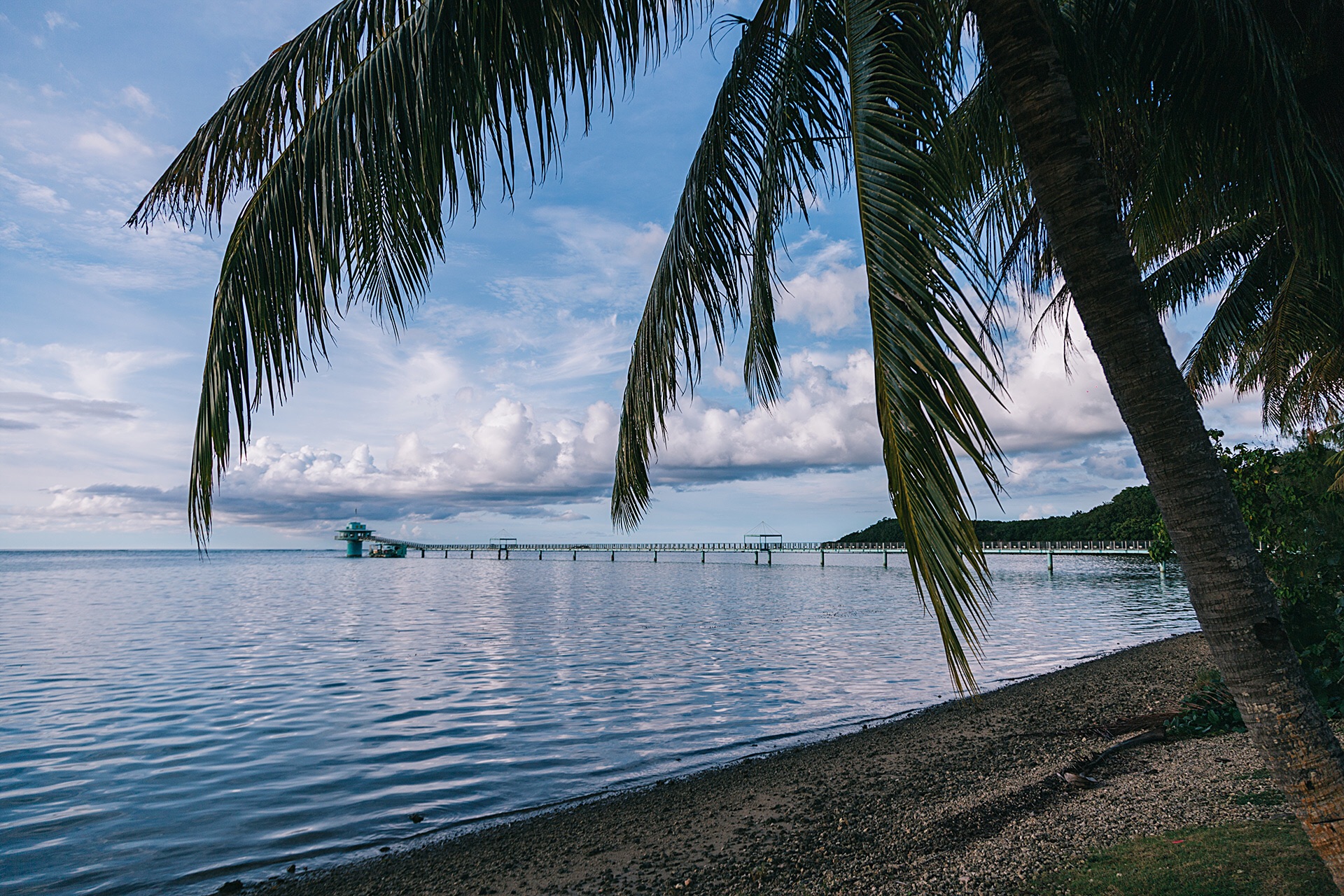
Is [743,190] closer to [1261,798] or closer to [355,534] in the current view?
[1261,798]

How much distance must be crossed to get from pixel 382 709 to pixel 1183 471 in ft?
45.5

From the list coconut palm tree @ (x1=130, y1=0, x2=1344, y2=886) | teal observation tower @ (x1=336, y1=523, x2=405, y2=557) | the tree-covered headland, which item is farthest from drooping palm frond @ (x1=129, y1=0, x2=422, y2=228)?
teal observation tower @ (x1=336, y1=523, x2=405, y2=557)

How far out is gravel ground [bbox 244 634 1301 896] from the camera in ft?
16.2

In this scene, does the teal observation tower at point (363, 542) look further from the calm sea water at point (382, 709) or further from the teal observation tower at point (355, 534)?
the calm sea water at point (382, 709)

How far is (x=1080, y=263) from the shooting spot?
2.86 m

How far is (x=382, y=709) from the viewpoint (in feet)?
44.7

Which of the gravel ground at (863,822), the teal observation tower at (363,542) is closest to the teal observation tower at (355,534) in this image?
the teal observation tower at (363,542)

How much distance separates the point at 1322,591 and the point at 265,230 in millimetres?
9493

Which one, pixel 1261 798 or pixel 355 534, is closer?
pixel 1261 798

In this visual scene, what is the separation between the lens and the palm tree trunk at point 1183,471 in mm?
2684

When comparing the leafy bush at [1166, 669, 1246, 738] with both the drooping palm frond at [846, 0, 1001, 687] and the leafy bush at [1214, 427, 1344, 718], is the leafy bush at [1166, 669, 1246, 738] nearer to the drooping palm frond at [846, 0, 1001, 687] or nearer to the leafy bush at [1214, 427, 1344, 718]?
the leafy bush at [1214, 427, 1344, 718]

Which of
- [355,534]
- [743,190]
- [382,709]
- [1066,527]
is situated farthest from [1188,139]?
[355,534]

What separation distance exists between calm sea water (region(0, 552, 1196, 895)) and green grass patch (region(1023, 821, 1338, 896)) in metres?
5.95

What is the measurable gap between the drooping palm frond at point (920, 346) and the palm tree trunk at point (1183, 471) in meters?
0.44
